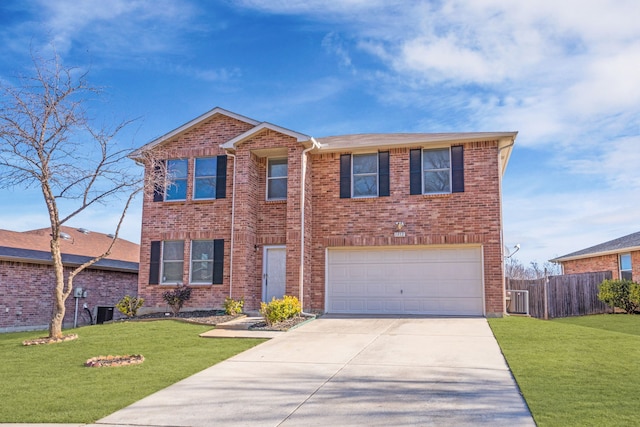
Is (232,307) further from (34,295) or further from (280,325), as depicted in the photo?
(34,295)

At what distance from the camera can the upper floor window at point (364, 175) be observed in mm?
16953

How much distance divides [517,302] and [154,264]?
12186mm

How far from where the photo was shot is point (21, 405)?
7.00 m

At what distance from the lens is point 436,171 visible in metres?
16.6

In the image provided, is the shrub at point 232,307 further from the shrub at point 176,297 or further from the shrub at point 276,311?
the shrub at point 276,311

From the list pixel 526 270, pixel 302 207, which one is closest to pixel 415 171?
pixel 302 207

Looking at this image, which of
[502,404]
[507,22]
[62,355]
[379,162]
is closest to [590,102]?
[507,22]

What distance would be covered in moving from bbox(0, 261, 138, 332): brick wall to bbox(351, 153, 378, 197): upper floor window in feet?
38.0

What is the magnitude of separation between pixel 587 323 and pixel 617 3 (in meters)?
9.67

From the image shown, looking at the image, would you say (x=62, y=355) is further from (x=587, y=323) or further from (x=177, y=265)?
(x=587, y=323)

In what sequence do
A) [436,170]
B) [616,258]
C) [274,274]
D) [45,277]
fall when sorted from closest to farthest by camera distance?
1. [436,170]
2. [274,274]
3. [45,277]
4. [616,258]

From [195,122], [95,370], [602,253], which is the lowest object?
[95,370]

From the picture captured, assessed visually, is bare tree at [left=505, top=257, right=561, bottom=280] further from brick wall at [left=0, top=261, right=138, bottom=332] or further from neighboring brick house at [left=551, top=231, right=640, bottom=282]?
brick wall at [left=0, top=261, right=138, bottom=332]

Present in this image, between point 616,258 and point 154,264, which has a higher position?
point 616,258
